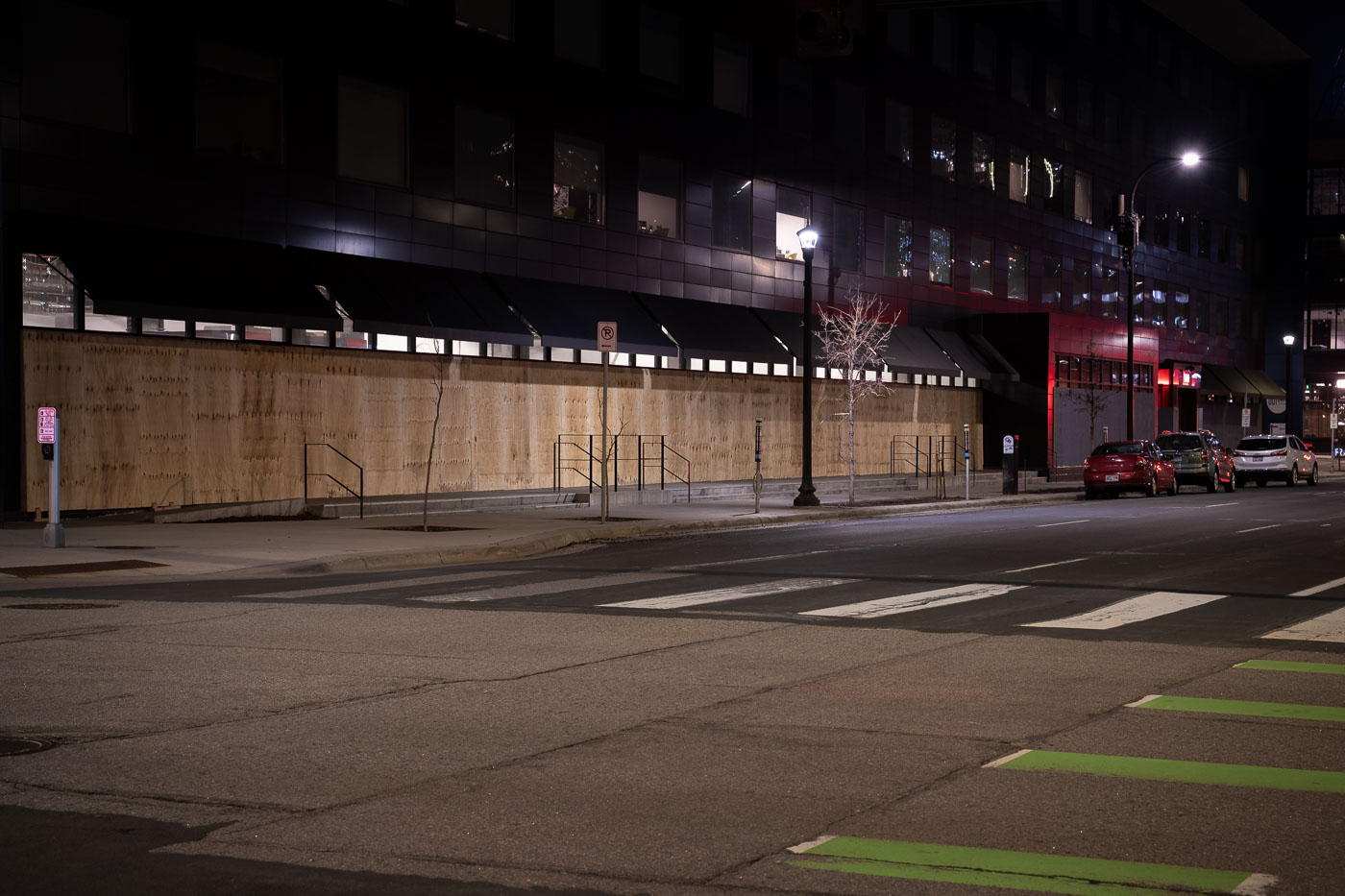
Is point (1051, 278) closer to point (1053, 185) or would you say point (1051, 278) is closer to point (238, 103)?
point (1053, 185)

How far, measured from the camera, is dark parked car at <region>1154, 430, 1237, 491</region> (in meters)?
41.4

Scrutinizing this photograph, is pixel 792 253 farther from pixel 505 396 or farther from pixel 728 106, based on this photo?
pixel 505 396

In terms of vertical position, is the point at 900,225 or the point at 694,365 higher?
the point at 900,225

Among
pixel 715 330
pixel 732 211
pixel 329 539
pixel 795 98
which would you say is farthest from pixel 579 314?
pixel 329 539

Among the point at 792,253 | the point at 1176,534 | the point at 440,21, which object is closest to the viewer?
the point at 1176,534

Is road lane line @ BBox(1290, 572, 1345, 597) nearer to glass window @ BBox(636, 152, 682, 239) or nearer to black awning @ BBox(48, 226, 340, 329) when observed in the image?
black awning @ BBox(48, 226, 340, 329)

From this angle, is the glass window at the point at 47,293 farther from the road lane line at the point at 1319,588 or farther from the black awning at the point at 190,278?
the road lane line at the point at 1319,588

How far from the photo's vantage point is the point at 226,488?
26547mm

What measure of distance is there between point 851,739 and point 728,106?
33995 millimetres

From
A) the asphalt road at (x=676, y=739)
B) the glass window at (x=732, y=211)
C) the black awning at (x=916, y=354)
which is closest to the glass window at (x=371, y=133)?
the glass window at (x=732, y=211)

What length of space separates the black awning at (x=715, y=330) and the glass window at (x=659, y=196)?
75.9 inches

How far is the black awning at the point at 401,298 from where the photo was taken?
27.9 m

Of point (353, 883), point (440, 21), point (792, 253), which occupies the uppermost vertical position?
point (440, 21)

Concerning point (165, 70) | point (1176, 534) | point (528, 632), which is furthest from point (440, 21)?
point (528, 632)
